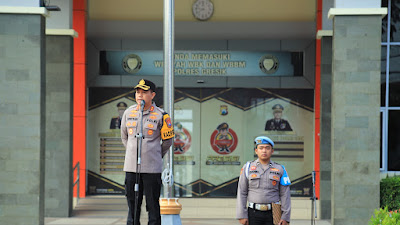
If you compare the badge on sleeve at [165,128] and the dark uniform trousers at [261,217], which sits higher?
the badge on sleeve at [165,128]

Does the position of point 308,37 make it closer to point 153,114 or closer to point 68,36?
point 68,36

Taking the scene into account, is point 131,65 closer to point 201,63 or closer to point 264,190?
point 201,63

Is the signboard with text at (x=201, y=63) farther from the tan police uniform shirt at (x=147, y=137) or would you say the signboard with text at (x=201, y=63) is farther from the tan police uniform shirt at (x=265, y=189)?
the tan police uniform shirt at (x=265, y=189)

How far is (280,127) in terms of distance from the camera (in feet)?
58.0

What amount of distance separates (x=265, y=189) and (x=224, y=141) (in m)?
10.6

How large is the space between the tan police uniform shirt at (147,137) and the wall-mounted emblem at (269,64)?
1005 centimetres

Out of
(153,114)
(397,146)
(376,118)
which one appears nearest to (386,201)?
(376,118)

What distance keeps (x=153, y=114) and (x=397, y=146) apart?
8.99m

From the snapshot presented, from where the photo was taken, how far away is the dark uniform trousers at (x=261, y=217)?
720 centimetres

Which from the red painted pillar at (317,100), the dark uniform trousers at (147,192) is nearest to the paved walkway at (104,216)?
the red painted pillar at (317,100)

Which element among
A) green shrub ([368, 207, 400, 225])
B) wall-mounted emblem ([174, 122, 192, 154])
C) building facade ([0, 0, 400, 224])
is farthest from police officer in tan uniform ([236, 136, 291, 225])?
wall-mounted emblem ([174, 122, 192, 154])

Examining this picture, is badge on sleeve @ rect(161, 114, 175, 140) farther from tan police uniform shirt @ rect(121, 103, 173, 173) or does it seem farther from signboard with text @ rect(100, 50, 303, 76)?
signboard with text @ rect(100, 50, 303, 76)

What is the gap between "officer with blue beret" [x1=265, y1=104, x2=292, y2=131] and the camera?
1767 cm

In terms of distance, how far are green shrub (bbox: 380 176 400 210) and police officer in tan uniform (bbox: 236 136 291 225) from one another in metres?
6.04
